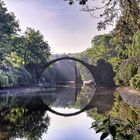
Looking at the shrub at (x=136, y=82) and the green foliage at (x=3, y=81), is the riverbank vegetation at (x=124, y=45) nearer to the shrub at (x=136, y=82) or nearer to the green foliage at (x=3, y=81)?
the shrub at (x=136, y=82)

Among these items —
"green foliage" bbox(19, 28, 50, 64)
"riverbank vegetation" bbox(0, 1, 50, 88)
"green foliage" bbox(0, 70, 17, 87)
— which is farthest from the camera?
"green foliage" bbox(19, 28, 50, 64)

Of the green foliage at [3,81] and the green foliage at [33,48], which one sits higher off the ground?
the green foliage at [33,48]

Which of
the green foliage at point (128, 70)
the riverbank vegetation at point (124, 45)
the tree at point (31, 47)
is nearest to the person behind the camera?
the riverbank vegetation at point (124, 45)

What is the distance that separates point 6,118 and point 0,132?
15.4 feet

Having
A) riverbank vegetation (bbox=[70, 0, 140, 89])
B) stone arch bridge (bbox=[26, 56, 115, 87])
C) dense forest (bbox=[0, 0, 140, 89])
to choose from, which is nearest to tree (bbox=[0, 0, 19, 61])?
dense forest (bbox=[0, 0, 140, 89])

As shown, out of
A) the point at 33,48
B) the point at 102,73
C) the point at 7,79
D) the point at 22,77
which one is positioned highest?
the point at 33,48

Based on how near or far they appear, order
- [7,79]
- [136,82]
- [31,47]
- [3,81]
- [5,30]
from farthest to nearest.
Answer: [31,47]
[5,30]
[7,79]
[3,81]
[136,82]

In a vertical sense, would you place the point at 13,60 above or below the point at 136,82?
above

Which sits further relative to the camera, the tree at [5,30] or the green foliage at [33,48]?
the green foliage at [33,48]

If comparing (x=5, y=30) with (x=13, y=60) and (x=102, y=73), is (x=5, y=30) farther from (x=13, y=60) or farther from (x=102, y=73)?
(x=102, y=73)

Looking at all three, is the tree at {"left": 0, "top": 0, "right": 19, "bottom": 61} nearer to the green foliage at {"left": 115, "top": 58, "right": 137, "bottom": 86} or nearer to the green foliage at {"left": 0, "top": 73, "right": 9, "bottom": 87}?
the green foliage at {"left": 0, "top": 73, "right": 9, "bottom": 87}

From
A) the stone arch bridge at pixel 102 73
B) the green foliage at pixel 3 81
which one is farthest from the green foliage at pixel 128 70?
the stone arch bridge at pixel 102 73

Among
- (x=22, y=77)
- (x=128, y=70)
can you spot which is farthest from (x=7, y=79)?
(x=128, y=70)

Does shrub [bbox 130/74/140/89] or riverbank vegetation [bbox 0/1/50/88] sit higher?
riverbank vegetation [bbox 0/1/50/88]
